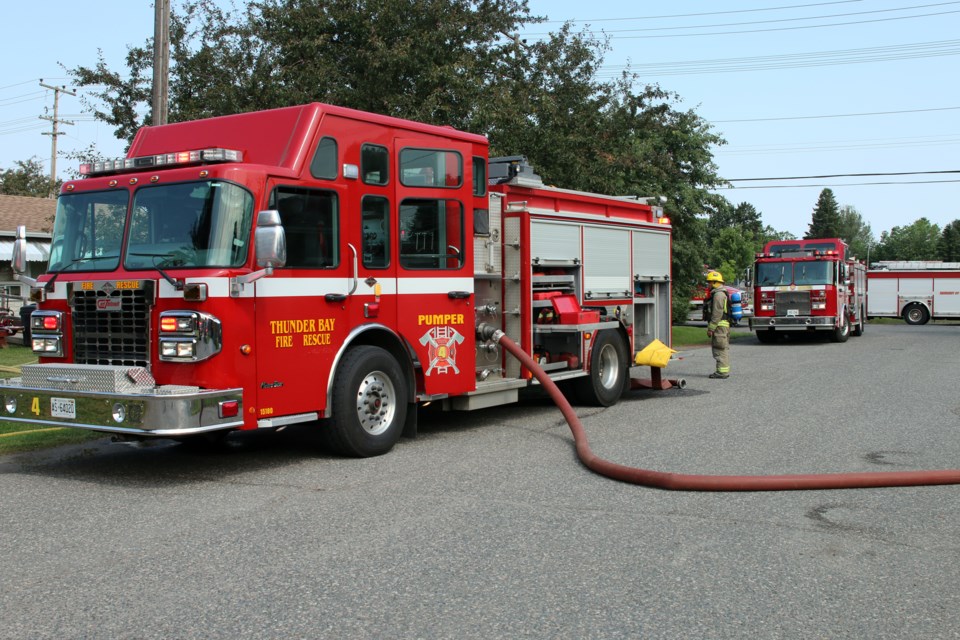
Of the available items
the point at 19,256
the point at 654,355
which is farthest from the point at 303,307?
the point at 654,355

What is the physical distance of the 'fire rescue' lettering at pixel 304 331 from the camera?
762 centimetres

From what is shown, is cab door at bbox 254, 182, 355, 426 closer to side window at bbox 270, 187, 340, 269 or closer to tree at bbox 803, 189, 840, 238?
side window at bbox 270, 187, 340, 269

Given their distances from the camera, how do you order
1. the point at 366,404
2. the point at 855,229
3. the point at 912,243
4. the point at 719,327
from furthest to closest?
the point at 855,229
the point at 912,243
the point at 719,327
the point at 366,404

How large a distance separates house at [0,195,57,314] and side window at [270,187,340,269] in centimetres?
1746

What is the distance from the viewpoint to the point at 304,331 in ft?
25.8

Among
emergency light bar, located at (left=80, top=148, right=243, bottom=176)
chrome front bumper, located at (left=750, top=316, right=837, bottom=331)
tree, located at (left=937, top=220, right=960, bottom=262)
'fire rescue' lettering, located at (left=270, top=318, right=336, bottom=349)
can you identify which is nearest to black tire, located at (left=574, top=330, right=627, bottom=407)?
'fire rescue' lettering, located at (left=270, top=318, right=336, bottom=349)

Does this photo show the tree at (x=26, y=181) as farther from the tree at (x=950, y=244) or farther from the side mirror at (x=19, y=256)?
the tree at (x=950, y=244)

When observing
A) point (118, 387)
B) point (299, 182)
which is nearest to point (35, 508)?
point (118, 387)

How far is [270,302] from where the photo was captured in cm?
755

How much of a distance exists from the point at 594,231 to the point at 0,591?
28.2ft

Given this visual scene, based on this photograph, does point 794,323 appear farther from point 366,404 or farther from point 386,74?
point 366,404

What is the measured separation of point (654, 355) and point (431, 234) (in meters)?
4.85

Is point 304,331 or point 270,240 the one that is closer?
point 270,240

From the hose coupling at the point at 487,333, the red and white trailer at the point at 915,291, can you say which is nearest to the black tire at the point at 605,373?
the hose coupling at the point at 487,333
